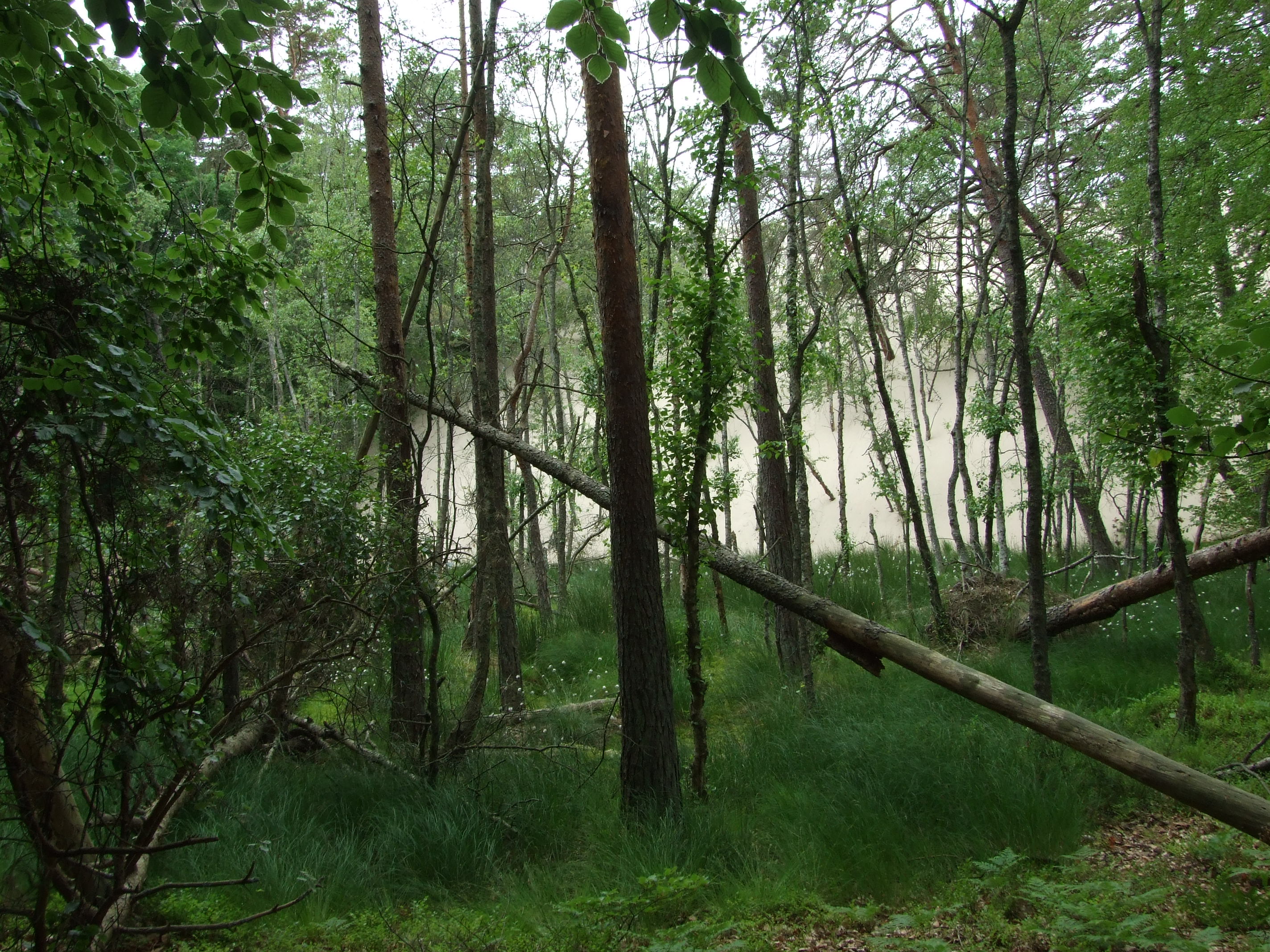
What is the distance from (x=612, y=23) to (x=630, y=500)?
3.08 metres

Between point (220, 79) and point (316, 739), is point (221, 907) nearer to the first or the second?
point (316, 739)

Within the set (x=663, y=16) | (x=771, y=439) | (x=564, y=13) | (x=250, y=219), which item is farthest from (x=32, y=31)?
(x=771, y=439)

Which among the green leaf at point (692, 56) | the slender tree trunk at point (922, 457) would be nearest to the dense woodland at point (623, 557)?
the green leaf at point (692, 56)

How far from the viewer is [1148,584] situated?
256 inches

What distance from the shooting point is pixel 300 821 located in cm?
442

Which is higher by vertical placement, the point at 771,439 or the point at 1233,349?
the point at 771,439

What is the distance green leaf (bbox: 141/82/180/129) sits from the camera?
5.67 ft

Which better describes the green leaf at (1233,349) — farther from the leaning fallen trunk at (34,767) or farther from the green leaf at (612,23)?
the leaning fallen trunk at (34,767)

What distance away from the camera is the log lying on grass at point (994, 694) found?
3166 mm

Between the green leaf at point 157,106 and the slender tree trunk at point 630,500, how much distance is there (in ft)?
8.84

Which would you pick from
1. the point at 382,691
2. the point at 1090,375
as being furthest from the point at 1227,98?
the point at 382,691

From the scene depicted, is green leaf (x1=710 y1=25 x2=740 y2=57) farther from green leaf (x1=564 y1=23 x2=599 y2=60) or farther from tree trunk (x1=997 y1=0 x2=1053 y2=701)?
tree trunk (x1=997 y1=0 x2=1053 y2=701)

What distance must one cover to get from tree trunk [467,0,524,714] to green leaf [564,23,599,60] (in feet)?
13.5

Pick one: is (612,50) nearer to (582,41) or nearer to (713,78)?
(582,41)
